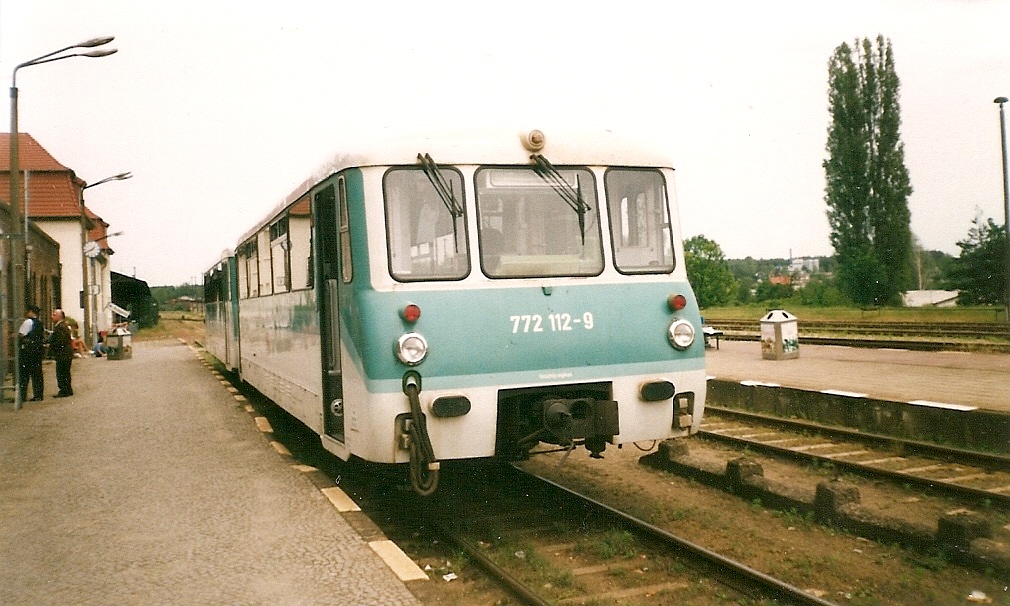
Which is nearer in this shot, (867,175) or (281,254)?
(281,254)

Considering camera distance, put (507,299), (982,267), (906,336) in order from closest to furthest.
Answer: (507,299)
(906,336)
(982,267)

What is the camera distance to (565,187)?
22.1 feet

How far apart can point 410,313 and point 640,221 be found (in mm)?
2044

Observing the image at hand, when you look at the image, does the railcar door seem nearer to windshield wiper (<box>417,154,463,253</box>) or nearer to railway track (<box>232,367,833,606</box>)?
railway track (<box>232,367,833,606</box>)

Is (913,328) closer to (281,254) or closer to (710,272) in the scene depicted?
(281,254)

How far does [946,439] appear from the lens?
10117 millimetres

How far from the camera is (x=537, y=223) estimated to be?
21.8ft

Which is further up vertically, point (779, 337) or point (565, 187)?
point (565, 187)

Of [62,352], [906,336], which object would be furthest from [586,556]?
[906,336]

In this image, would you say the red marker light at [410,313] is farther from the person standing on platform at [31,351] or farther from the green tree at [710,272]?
the green tree at [710,272]

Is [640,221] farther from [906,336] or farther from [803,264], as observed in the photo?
[803,264]

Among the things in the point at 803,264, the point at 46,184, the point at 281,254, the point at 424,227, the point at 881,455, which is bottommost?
the point at 881,455

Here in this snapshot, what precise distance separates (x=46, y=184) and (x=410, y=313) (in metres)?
48.6

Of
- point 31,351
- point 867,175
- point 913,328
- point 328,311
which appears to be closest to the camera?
point 328,311
